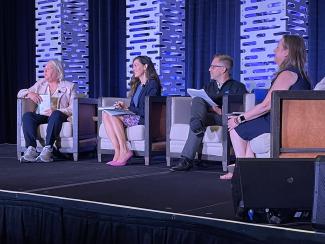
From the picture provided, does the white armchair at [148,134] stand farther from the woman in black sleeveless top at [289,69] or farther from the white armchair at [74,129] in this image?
the woman in black sleeveless top at [289,69]

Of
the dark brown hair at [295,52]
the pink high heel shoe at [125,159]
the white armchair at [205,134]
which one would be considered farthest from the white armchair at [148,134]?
the dark brown hair at [295,52]

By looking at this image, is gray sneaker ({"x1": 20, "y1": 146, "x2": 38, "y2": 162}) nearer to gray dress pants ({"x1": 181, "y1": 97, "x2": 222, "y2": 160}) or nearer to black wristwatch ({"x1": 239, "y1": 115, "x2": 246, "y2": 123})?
gray dress pants ({"x1": 181, "y1": 97, "x2": 222, "y2": 160})

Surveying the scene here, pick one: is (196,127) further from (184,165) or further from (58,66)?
(58,66)

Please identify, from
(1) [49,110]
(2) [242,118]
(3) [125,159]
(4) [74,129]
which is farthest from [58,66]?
(2) [242,118]

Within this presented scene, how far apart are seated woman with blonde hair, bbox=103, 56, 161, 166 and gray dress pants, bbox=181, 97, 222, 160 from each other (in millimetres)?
598

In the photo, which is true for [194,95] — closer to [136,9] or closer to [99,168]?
[99,168]

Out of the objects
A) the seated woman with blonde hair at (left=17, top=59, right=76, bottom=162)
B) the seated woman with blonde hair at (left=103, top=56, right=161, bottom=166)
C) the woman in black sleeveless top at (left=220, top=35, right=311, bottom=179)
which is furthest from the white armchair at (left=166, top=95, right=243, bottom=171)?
the seated woman with blonde hair at (left=17, top=59, right=76, bottom=162)

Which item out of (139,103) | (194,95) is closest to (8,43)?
(139,103)

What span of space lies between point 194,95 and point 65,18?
374 cm

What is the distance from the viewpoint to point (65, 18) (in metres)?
6.83

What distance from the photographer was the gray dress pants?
360 centimetres

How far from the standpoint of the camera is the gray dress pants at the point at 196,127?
11.8 feet

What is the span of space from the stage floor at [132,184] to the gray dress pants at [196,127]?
0.52ft

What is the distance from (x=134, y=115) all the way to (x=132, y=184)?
46.8 inches
